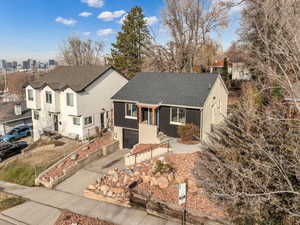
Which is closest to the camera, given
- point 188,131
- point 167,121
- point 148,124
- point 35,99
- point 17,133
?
point 188,131

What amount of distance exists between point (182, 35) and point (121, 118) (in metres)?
22.3

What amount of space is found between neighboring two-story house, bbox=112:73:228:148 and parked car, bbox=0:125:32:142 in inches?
604

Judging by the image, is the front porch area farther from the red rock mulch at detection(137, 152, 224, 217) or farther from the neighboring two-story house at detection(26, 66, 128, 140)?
the neighboring two-story house at detection(26, 66, 128, 140)

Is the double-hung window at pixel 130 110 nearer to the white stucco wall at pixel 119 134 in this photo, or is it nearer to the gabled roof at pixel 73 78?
the white stucco wall at pixel 119 134

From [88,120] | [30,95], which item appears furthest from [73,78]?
[30,95]

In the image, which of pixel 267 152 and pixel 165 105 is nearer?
pixel 267 152

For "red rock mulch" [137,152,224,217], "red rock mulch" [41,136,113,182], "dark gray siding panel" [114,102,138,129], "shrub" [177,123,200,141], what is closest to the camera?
"red rock mulch" [137,152,224,217]

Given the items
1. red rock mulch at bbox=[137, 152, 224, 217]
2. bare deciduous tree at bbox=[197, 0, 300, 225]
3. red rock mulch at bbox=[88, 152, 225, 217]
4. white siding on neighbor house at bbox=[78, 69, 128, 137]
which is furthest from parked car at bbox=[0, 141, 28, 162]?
bare deciduous tree at bbox=[197, 0, 300, 225]

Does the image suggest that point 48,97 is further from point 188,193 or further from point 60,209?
point 188,193

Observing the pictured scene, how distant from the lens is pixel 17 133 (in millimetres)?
28750

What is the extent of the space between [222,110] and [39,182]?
1715cm

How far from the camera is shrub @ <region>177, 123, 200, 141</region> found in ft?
56.7

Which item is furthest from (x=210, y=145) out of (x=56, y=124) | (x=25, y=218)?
(x=56, y=124)

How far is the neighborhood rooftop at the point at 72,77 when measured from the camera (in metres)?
23.7
